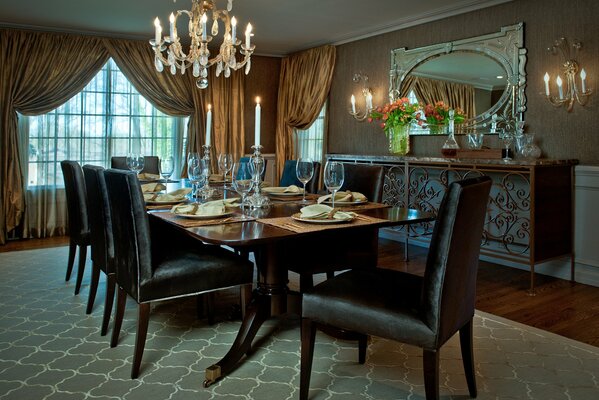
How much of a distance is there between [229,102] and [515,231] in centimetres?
388

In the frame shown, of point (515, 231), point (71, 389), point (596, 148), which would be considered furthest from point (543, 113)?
point (71, 389)

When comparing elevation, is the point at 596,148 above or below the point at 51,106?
below

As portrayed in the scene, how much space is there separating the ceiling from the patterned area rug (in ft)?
9.16

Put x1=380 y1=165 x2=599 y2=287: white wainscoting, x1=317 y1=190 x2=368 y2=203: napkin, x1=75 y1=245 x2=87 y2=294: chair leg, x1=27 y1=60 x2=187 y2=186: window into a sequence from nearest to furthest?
x1=317 y1=190 x2=368 y2=203: napkin
x1=75 y1=245 x2=87 y2=294: chair leg
x1=380 y1=165 x2=599 y2=287: white wainscoting
x1=27 y1=60 x2=187 y2=186: window

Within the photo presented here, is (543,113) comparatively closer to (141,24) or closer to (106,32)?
(141,24)

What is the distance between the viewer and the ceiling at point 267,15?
453 cm

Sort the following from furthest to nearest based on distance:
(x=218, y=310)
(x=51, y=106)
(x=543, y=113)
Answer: (x=51, y=106) < (x=543, y=113) < (x=218, y=310)

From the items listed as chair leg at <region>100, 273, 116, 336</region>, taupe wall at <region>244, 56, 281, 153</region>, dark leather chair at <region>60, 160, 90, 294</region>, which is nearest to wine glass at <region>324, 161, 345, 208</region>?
chair leg at <region>100, 273, 116, 336</region>

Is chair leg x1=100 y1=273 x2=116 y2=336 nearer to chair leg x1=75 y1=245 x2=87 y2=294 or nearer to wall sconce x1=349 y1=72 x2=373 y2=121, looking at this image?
chair leg x1=75 y1=245 x2=87 y2=294

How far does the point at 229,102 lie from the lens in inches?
261

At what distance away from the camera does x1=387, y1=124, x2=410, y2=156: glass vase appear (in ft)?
16.7

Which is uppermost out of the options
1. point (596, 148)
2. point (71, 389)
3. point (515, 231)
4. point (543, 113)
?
point (543, 113)

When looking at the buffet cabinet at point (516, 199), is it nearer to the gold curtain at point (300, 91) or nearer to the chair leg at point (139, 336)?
the gold curtain at point (300, 91)

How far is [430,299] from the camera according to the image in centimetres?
168
